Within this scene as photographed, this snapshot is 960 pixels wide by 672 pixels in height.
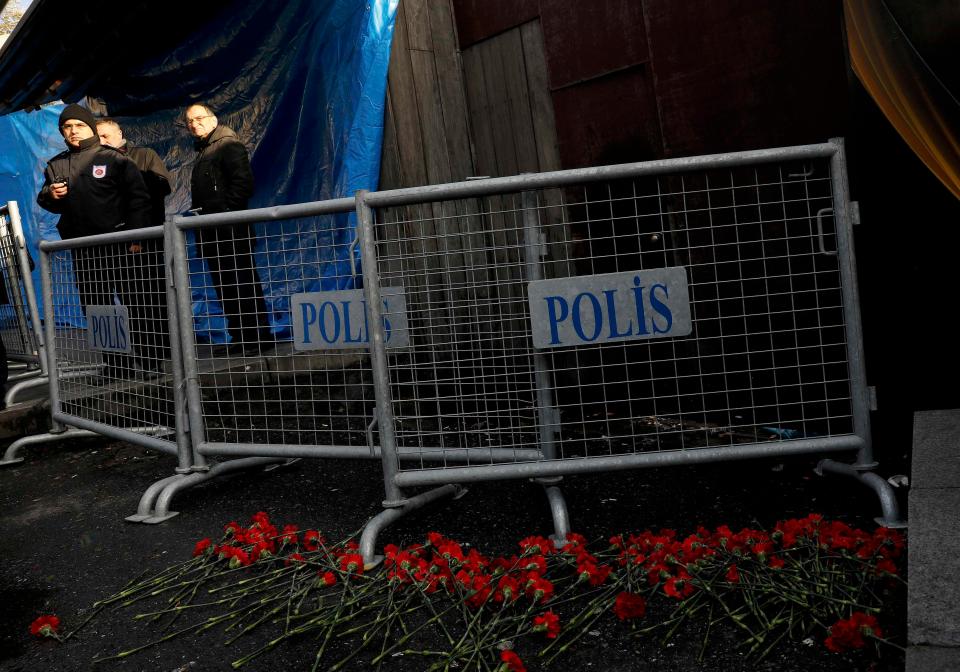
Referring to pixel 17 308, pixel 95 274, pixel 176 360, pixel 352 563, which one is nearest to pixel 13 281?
pixel 17 308

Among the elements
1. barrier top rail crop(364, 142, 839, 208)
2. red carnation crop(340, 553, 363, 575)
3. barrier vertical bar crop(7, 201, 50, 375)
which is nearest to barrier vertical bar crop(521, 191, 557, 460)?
barrier top rail crop(364, 142, 839, 208)

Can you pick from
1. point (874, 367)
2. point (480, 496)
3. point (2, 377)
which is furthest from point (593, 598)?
point (2, 377)

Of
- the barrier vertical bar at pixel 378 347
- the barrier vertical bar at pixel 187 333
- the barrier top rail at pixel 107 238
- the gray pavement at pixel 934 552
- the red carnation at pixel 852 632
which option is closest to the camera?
the gray pavement at pixel 934 552

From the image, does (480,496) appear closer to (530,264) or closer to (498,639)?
(530,264)

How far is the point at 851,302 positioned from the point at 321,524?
7.71ft

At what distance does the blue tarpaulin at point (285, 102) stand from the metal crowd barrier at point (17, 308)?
127cm

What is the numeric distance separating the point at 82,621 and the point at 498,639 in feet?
4.98

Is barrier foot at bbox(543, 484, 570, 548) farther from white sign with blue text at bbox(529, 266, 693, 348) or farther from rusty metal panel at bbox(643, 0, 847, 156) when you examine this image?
rusty metal panel at bbox(643, 0, 847, 156)

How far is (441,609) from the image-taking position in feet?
8.80

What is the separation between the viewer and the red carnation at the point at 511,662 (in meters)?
2.16

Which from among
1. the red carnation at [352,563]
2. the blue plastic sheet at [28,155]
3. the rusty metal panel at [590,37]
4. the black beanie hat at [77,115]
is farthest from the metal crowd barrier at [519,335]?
the blue plastic sheet at [28,155]

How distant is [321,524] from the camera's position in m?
3.67

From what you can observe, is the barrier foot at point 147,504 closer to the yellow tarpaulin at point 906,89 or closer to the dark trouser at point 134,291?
the dark trouser at point 134,291

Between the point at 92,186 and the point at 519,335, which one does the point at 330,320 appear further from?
the point at 92,186
